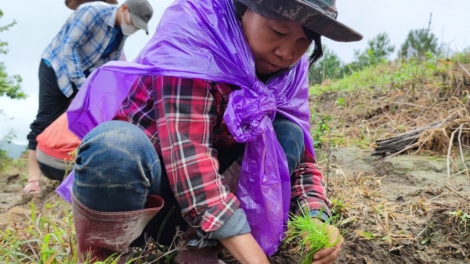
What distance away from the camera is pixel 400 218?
6.31ft

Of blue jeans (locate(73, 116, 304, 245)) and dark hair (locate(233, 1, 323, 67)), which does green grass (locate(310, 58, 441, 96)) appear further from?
blue jeans (locate(73, 116, 304, 245))

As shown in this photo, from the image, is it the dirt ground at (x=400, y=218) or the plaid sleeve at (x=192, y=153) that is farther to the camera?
the dirt ground at (x=400, y=218)

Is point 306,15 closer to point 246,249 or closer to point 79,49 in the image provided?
Answer: point 246,249

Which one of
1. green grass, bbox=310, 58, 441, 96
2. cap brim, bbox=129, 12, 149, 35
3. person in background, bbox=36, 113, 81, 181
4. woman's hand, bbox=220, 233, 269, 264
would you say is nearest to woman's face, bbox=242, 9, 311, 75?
woman's hand, bbox=220, 233, 269, 264

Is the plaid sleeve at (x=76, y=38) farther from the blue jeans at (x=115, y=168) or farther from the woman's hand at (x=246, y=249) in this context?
the woman's hand at (x=246, y=249)

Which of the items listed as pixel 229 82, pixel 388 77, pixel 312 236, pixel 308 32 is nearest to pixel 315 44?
pixel 308 32

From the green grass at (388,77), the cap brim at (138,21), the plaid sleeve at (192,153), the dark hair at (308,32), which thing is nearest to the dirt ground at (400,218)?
the plaid sleeve at (192,153)

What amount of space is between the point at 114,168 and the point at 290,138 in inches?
25.9

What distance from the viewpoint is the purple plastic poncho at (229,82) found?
139 centimetres

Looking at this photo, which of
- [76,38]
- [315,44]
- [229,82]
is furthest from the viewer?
[76,38]

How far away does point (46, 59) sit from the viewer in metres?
3.68

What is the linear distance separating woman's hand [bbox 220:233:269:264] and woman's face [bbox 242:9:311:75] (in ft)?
1.86

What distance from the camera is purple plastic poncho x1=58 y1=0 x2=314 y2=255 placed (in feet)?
4.55

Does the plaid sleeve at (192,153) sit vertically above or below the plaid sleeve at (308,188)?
above
